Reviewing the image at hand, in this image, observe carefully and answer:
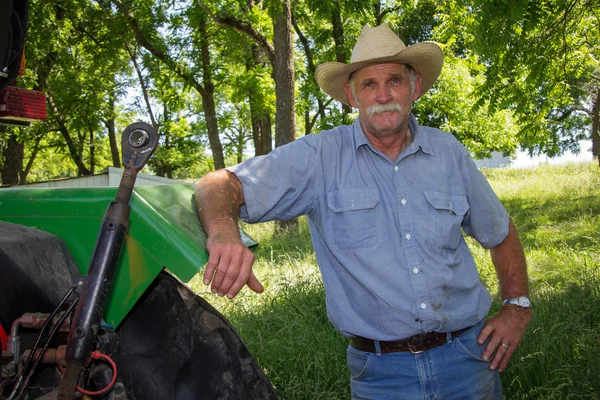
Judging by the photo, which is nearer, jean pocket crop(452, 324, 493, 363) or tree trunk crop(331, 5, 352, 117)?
jean pocket crop(452, 324, 493, 363)

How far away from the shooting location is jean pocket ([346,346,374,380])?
8.49ft

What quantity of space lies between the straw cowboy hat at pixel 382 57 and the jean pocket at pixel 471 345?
1.20 metres

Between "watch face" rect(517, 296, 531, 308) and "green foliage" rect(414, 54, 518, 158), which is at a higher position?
"green foliage" rect(414, 54, 518, 158)

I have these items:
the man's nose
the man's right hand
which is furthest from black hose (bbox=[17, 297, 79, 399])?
the man's nose

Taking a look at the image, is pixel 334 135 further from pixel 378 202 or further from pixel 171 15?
pixel 171 15

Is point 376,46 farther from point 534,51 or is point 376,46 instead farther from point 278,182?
point 534,51

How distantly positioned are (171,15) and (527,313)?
40.7 ft

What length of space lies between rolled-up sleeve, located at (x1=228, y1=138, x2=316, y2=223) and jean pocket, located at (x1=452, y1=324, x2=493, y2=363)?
818mm

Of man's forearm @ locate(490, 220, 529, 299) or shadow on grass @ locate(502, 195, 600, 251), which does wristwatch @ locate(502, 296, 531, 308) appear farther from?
shadow on grass @ locate(502, 195, 600, 251)

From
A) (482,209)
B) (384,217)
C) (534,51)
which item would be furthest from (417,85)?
(534,51)

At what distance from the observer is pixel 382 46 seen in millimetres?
2771

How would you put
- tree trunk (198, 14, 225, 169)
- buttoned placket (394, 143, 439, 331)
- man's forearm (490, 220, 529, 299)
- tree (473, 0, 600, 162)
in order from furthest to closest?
tree trunk (198, 14, 225, 169) < tree (473, 0, 600, 162) < man's forearm (490, 220, 529, 299) < buttoned placket (394, 143, 439, 331)

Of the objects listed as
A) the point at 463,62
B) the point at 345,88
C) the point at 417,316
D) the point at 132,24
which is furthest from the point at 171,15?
the point at 417,316

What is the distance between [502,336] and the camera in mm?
2654
